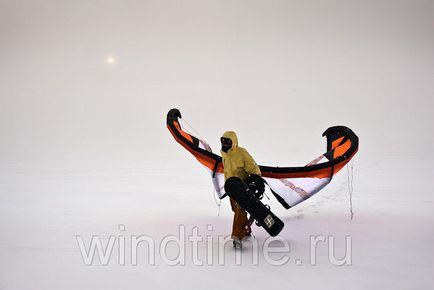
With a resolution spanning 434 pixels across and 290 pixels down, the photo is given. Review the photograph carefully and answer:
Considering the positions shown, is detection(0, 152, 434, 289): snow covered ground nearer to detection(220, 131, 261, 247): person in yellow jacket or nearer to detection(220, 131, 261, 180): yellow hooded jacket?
detection(220, 131, 261, 247): person in yellow jacket

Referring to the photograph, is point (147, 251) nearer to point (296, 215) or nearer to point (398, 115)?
point (296, 215)

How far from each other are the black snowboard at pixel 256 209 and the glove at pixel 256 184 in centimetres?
24

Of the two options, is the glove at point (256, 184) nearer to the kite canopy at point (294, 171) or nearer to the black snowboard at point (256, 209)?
the black snowboard at point (256, 209)

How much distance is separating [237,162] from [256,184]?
214mm

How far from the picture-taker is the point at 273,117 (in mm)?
13875

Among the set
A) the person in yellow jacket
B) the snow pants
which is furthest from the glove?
the snow pants

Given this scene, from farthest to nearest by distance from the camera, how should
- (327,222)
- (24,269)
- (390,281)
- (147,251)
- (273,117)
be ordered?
(273,117) → (327,222) → (147,251) → (24,269) → (390,281)

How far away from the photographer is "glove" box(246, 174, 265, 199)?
144 inches

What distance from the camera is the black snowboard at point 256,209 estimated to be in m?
3.35

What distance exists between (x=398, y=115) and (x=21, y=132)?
30.7 feet

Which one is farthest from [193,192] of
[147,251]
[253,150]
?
[253,150]

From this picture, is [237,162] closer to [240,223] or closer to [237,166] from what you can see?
[237,166]

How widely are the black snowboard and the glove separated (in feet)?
0.78

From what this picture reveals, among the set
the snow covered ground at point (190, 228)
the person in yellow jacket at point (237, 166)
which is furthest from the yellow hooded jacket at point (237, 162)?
the snow covered ground at point (190, 228)
